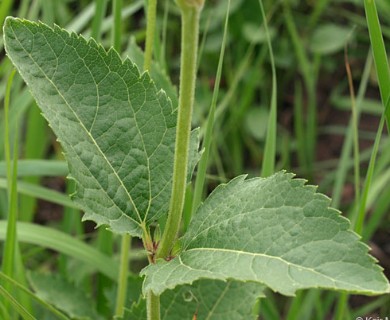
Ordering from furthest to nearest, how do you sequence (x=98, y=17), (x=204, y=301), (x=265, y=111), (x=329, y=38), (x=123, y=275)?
(x=329, y=38) < (x=265, y=111) < (x=98, y=17) < (x=123, y=275) < (x=204, y=301)

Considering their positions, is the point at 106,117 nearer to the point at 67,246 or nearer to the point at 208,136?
the point at 208,136

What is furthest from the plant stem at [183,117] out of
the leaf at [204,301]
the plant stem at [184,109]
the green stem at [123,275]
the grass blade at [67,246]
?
the grass blade at [67,246]

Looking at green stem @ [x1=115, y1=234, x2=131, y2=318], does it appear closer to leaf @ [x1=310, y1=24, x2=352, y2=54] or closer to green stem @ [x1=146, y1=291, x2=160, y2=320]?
green stem @ [x1=146, y1=291, x2=160, y2=320]

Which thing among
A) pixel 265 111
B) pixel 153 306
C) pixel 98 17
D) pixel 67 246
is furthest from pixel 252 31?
A: pixel 153 306

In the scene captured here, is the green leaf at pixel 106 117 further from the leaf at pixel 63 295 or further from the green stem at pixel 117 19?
the leaf at pixel 63 295

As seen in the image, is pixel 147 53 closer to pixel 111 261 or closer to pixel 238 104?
pixel 111 261

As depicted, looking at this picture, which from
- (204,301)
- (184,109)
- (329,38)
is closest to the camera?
(184,109)

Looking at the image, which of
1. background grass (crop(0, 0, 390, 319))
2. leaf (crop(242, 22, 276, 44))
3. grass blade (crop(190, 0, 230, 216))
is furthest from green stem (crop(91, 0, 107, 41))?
leaf (crop(242, 22, 276, 44))
